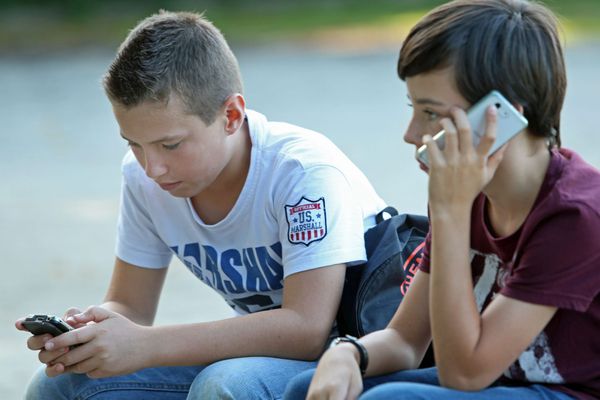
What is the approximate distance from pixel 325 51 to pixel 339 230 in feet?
37.0

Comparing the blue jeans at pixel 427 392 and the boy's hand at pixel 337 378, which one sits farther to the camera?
the boy's hand at pixel 337 378

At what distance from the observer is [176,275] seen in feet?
19.2

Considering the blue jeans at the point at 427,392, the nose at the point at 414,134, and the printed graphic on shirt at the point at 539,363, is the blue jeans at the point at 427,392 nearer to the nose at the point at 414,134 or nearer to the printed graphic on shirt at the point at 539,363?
the printed graphic on shirt at the point at 539,363

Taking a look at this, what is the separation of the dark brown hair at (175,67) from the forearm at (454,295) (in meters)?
0.94

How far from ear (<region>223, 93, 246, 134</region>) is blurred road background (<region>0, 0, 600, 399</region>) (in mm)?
1796

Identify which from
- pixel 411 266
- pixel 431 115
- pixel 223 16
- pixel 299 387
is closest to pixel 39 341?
pixel 299 387

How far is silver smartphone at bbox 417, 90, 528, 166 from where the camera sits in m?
2.31

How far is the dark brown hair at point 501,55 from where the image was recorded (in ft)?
7.75

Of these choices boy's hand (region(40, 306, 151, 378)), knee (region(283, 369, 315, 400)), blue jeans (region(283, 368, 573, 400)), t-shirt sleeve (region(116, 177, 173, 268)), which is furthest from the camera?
t-shirt sleeve (region(116, 177, 173, 268))

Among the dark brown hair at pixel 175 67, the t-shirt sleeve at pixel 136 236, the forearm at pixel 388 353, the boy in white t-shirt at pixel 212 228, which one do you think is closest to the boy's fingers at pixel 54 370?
the boy in white t-shirt at pixel 212 228

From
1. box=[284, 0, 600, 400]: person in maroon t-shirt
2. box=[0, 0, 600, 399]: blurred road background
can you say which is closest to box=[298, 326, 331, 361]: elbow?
box=[284, 0, 600, 400]: person in maroon t-shirt


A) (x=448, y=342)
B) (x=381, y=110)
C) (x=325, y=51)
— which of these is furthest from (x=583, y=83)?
(x=448, y=342)

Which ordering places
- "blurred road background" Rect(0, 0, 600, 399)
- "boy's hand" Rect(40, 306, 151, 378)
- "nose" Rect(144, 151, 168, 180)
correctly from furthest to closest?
"blurred road background" Rect(0, 0, 600, 399)
"nose" Rect(144, 151, 168, 180)
"boy's hand" Rect(40, 306, 151, 378)

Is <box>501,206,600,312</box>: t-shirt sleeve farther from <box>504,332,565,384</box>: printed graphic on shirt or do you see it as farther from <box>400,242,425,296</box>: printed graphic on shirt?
<box>400,242,425,296</box>: printed graphic on shirt
